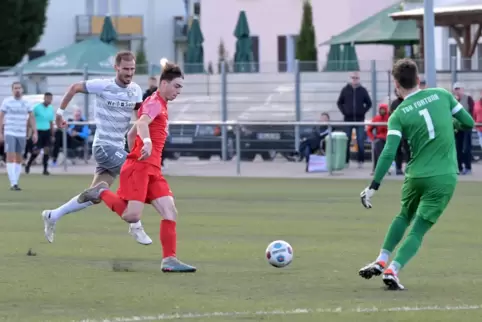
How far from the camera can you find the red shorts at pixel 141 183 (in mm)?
11703

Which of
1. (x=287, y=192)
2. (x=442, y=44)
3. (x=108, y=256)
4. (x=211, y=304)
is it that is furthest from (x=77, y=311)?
(x=442, y=44)

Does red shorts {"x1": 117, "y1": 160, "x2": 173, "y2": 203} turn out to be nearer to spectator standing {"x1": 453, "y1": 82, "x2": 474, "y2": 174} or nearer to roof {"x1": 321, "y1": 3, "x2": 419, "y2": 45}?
spectator standing {"x1": 453, "y1": 82, "x2": 474, "y2": 174}

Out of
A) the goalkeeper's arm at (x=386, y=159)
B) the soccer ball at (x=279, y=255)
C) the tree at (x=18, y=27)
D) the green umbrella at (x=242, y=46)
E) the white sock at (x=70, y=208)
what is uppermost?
the tree at (x=18, y=27)

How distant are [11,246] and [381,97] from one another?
69.4ft

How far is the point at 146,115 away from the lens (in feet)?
38.3

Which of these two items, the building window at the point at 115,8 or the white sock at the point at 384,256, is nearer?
the white sock at the point at 384,256

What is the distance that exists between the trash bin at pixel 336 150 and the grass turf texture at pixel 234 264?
290 inches

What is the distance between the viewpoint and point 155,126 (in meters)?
11.9

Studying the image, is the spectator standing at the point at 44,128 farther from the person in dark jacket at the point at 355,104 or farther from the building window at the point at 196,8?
the building window at the point at 196,8

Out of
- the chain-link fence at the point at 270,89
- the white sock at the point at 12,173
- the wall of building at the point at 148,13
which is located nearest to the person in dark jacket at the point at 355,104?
the chain-link fence at the point at 270,89

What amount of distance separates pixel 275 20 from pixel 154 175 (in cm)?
4942

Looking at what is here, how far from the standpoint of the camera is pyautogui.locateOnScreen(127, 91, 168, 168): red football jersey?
1172 cm

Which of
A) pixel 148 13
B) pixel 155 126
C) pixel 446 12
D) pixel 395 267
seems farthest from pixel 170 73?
pixel 148 13

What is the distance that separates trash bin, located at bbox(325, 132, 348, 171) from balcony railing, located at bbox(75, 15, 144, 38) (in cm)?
5086
